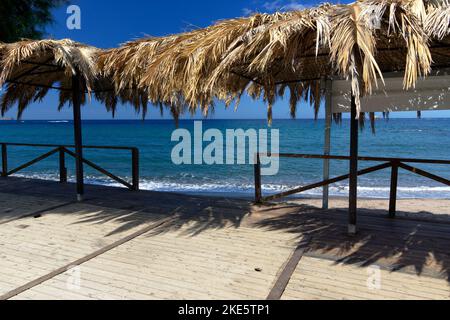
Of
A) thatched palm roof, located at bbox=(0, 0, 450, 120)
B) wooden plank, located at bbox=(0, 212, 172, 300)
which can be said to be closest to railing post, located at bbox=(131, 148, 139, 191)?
thatched palm roof, located at bbox=(0, 0, 450, 120)

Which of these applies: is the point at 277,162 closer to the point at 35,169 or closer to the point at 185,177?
the point at 185,177

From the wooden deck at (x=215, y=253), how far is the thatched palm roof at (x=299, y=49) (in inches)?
60.4

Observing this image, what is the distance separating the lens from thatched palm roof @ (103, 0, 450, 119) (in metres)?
2.51

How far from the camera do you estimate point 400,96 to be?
4.42 metres

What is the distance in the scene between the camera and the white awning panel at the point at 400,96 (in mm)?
4218

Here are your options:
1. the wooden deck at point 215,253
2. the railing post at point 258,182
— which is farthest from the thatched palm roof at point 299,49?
the wooden deck at point 215,253

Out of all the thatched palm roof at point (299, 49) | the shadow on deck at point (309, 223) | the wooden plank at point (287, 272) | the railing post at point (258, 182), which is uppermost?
the thatched palm roof at point (299, 49)

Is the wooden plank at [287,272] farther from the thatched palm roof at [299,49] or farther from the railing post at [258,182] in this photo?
the railing post at [258,182]

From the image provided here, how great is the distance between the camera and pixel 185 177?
16.2 metres

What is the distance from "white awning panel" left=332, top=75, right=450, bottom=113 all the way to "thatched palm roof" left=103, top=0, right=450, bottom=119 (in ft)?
0.81

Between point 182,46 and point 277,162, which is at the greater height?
point 182,46

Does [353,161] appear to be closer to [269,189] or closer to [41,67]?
[41,67]
